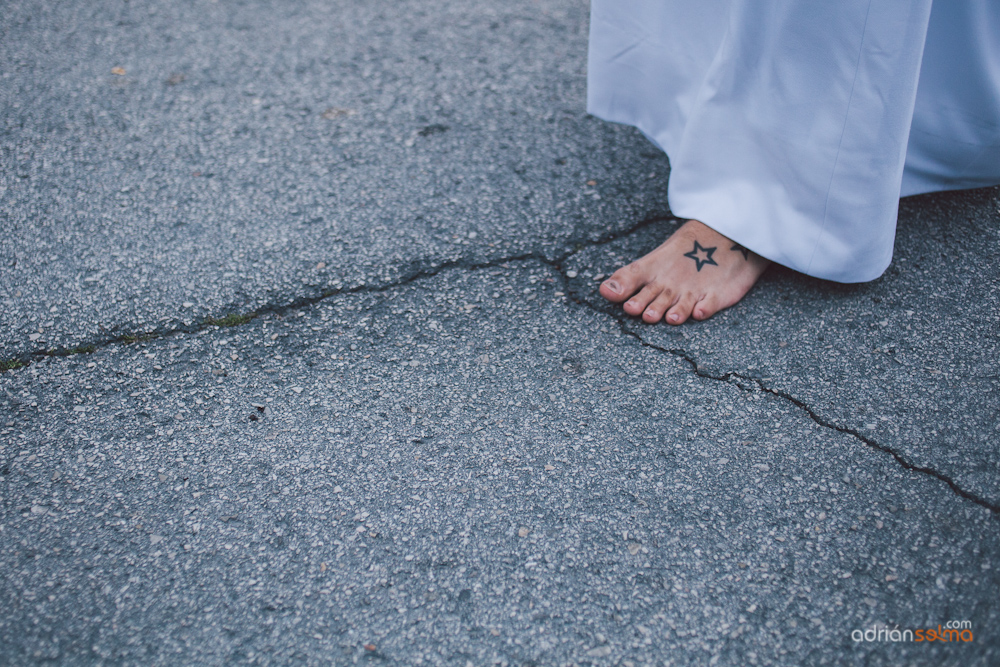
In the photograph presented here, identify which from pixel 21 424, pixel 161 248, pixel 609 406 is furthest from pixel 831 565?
pixel 161 248

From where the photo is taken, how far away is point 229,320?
1.66m

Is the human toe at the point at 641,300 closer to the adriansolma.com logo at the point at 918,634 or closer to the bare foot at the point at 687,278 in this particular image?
the bare foot at the point at 687,278

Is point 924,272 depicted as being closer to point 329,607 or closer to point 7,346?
point 329,607

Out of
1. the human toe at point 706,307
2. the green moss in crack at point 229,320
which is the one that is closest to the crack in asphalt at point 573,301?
the green moss in crack at point 229,320

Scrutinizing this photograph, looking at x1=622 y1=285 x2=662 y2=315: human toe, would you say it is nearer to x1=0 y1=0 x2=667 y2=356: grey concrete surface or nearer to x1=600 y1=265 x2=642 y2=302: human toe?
x1=600 y1=265 x2=642 y2=302: human toe

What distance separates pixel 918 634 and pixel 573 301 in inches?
37.3

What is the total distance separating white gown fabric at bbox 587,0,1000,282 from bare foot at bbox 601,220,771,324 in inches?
2.4

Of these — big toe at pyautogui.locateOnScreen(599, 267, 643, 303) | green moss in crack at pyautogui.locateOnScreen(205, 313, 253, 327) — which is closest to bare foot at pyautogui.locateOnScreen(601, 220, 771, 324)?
big toe at pyautogui.locateOnScreen(599, 267, 643, 303)

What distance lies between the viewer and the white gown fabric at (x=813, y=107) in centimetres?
140

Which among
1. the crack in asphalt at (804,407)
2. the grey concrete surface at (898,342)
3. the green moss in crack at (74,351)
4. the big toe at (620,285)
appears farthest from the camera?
the big toe at (620,285)

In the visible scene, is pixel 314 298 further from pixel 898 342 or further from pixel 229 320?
pixel 898 342

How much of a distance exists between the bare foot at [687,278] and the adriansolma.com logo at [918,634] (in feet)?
2.42

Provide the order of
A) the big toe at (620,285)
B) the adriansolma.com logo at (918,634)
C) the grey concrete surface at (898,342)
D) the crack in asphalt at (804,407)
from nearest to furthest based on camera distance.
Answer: the adriansolma.com logo at (918,634) < the crack in asphalt at (804,407) < the grey concrete surface at (898,342) < the big toe at (620,285)

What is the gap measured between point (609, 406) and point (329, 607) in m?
0.66
